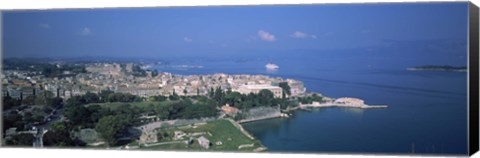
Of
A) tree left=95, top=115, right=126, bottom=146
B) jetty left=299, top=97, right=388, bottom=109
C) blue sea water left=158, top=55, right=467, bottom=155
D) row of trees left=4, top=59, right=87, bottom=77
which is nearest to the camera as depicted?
blue sea water left=158, top=55, right=467, bottom=155

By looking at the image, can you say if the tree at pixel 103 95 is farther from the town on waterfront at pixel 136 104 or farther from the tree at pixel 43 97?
the tree at pixel 43 97

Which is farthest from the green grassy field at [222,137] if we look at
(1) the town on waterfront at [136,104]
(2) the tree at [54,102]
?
(2) the tree at [54,102]

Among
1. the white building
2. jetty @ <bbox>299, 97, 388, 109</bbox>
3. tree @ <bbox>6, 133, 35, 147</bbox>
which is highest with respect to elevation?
the white building

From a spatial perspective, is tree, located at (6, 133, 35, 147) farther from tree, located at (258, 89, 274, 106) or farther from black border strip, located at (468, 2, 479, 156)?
black border strip, located at (468, 2, 479, 156)

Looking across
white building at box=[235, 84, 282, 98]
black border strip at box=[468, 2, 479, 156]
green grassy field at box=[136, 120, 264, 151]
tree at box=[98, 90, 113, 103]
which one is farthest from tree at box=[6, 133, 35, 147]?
black border strip at box=[468, 2, 479, 156]

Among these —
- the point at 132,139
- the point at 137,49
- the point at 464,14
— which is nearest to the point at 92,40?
the point at 137,49

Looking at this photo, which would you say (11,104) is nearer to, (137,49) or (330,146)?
(137,49)

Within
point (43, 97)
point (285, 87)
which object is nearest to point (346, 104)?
point (285, 87)
